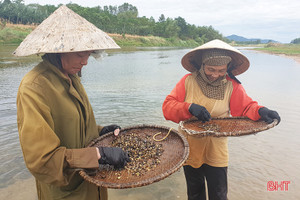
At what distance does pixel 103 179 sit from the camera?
5.37 ft

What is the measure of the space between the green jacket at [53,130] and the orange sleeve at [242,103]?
1.65 m

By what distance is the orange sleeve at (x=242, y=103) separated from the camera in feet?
7.92

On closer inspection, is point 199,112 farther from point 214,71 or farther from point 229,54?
point 229,54

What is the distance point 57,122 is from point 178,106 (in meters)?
1.29

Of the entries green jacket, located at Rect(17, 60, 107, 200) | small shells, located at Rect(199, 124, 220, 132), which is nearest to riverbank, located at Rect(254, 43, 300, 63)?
small shells, located at Rect(199, 124, 220, 132)

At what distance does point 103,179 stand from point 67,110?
59 cm

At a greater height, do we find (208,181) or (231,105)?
(231,105)

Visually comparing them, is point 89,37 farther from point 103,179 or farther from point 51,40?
point 103,179

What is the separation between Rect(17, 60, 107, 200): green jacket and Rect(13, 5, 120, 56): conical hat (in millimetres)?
139

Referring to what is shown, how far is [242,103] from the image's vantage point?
2471 millimetres

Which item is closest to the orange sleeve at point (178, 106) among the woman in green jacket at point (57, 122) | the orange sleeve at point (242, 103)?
the orange sleeve at point (242, 103)

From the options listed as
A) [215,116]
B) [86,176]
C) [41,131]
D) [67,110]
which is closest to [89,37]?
[67,110]

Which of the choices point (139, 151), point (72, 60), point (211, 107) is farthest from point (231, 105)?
point (72, 60)

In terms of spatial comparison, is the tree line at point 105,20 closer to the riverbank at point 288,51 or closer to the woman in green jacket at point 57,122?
the riverbank at point 288,51
